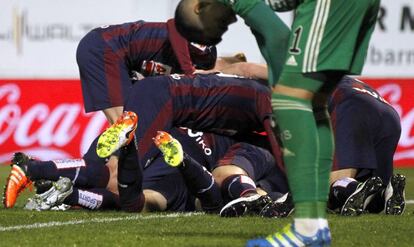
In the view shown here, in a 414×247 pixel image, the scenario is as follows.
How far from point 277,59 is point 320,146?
0.84 metres

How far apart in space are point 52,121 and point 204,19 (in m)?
7.88

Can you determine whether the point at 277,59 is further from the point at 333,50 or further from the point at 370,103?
the point at 370,103

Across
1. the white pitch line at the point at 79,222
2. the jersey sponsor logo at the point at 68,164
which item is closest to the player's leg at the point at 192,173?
the white pitch line at the point at 79,222

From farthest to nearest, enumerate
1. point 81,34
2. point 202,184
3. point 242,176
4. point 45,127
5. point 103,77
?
point 81,34
point 45,127
point 103,77
point 242,176
point 202,184

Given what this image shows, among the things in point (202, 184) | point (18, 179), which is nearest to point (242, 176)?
point (202, 184)

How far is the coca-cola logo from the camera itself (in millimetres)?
13070

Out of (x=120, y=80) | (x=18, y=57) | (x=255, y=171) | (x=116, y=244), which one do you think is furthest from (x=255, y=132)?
(x=18, y=57)

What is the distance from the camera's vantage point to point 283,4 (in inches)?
214

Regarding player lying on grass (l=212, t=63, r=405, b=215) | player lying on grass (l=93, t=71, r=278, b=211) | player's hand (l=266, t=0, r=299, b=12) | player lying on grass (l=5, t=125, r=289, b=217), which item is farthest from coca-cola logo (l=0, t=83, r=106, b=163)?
player's hand (l=266, t=0, r=299, b=12)

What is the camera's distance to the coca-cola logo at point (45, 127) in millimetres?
13070

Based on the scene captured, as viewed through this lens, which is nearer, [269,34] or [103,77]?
[269,34]

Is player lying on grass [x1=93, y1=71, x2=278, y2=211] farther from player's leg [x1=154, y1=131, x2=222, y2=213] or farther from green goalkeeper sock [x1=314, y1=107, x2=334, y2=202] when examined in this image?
green goalkeeper sock [x1=314, y1=107, x2=334, y2=202]

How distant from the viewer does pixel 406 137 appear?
525 inches

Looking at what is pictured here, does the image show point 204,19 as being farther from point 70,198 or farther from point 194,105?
point 70,198
